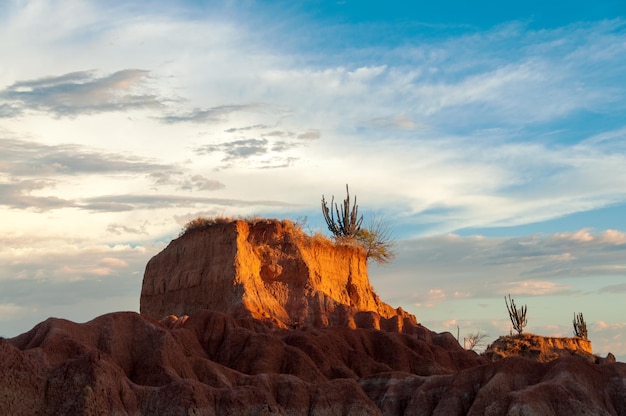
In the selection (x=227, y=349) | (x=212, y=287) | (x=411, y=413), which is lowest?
(x=411, y=413)

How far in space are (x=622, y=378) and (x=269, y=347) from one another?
19356 mm

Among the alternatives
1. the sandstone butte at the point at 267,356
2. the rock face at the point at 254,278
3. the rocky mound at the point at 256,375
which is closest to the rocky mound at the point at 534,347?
the sandstone butte at the point at 267,356

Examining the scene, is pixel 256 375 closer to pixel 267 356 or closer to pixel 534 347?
pixel 267 356

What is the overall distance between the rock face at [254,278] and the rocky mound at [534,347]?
21259 mm

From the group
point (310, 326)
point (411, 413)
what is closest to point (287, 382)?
point (411, 413)

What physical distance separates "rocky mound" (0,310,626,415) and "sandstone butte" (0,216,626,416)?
74 millimetres

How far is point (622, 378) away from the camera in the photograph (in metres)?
53.7

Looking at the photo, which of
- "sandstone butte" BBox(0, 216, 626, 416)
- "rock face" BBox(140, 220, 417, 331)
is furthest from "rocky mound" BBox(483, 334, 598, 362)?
"rock face" BBox(140, 220, 417, 331)

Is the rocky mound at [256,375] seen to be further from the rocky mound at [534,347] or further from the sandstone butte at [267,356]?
the rocky mound at [534,347]

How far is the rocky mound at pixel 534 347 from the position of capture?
90500mm

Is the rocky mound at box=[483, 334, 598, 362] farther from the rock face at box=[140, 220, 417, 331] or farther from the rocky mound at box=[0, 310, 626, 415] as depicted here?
the rocky mound at box=[0, 310, 626, 415]

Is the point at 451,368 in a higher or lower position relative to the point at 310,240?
lower

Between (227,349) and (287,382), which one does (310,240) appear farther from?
(287,382)

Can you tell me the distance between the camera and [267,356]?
186 feet
